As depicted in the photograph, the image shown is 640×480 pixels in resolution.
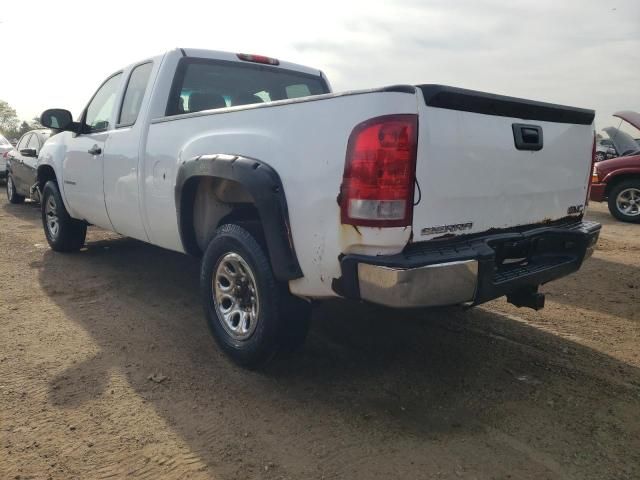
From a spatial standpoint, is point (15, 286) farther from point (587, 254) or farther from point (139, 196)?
point (587, 254)

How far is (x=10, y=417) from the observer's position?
265 centimetres

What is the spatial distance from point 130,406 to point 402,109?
2034 millimetres

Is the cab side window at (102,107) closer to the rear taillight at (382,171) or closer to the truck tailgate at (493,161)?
the rear taillight at (382,171)

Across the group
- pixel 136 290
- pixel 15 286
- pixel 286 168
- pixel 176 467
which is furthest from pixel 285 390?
pixel 15 286

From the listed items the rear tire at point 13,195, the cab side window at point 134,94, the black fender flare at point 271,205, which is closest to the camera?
A: the black fender flare at point 271,205

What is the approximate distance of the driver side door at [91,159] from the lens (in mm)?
4688

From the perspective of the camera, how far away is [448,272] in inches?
92.7

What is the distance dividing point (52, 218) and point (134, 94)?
248 centimetres

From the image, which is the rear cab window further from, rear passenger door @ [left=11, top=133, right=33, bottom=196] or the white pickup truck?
rear passenger door @ [left=11, top=133, right=33, bottom=196]

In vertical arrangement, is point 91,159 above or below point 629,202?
above

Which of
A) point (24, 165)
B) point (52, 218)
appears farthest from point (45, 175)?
point (24, 165)

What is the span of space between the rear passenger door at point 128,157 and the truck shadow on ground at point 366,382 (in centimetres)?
72

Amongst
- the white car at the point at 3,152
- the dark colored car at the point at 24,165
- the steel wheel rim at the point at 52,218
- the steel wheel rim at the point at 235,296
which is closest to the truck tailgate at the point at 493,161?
the steel wheel rim at the point at 235,296

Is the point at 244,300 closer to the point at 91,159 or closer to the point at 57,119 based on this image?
the point at 91,159
